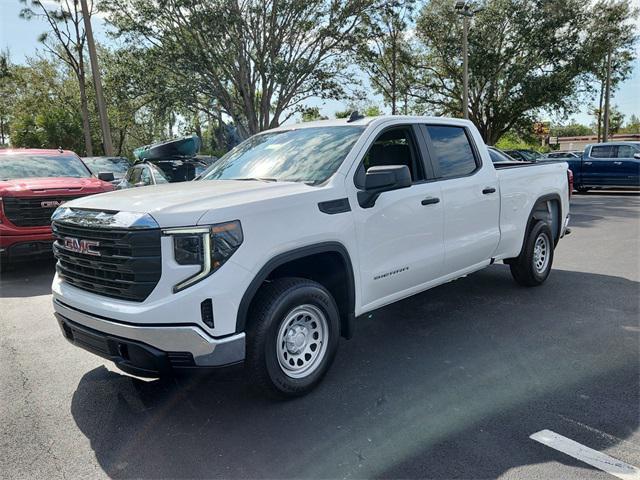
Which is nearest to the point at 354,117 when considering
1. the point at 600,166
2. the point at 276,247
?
the point at 276,247

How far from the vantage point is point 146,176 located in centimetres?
971

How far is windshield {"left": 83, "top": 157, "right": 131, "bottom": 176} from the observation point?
13852 millimetres

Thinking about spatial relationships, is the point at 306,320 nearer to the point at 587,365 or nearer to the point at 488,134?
the point at 587,365

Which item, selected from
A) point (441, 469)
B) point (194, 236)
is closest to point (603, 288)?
point (441, 469)

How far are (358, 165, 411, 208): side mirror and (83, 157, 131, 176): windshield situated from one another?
11.8m

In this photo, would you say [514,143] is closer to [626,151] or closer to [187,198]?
[626,151]

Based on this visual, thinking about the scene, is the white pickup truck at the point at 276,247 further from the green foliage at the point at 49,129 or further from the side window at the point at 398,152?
the green foliage at the point at 49,129

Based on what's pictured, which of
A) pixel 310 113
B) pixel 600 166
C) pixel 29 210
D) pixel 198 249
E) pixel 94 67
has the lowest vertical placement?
pixel 600 166

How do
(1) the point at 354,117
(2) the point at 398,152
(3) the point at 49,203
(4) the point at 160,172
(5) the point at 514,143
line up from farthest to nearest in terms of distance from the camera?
(5) the point at 514,143 < (4) the point at 160,172 < (3) the point at 49,203 < (2) the point at 398,152 < (1) the point at 354,117

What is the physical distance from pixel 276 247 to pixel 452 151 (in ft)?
8.27

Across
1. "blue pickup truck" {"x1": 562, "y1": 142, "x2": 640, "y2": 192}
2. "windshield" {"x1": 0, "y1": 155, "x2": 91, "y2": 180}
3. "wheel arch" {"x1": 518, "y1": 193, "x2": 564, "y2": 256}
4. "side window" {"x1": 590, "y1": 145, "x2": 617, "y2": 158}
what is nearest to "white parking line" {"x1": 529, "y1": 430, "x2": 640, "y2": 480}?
"wheel arch" {"x1": 518, "y1": 193, "x2": 564, "y2": 256}

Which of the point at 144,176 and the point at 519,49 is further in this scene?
the point at 519,49

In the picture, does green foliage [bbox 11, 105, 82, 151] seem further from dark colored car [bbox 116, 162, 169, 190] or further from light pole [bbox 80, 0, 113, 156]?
dark colored car [bbox 116, 162, 169, 190]

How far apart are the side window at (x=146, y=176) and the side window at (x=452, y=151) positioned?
6.31 metres
